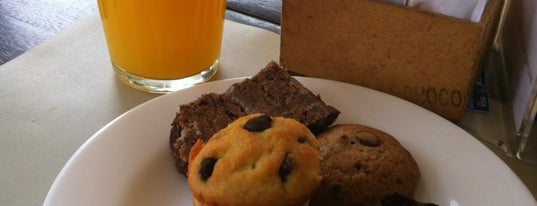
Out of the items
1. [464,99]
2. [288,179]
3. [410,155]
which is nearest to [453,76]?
[464,99]

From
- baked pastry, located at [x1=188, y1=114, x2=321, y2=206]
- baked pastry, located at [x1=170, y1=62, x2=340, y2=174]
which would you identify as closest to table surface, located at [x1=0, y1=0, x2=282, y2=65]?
baked pastry, located at [x1=170, y1=62, x2=340, y2=174]

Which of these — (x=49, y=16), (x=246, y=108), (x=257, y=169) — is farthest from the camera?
(x=49, y=16)

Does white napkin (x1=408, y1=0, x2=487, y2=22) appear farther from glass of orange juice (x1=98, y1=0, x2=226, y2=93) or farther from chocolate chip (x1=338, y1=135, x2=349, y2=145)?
glass of orange juice (x1=98, y1=0, x2=226, y2=93)

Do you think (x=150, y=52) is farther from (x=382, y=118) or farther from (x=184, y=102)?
(x=382, y=118)

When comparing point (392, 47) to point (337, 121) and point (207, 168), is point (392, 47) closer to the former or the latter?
point (337, 121)

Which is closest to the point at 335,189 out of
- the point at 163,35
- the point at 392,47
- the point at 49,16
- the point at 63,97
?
the point at 392,47

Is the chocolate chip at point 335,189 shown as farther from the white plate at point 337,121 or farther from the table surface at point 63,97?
the table surface at point 63,97
